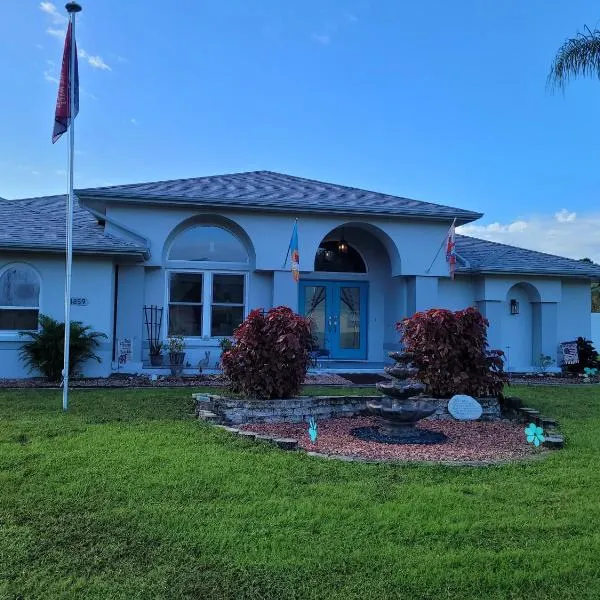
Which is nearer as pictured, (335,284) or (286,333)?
(286,333)

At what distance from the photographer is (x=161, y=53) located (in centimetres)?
1317

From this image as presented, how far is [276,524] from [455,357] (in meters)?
5.48

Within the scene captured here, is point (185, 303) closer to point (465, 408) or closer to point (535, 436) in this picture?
point (465, 408)

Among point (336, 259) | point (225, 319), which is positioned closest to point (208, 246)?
point (225, 319)

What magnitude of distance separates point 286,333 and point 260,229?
6.28m

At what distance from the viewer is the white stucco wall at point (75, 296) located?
1216cm

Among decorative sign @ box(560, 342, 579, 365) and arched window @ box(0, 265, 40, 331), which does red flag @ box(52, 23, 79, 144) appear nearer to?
arched window @ box(0, 265, 40, 331)

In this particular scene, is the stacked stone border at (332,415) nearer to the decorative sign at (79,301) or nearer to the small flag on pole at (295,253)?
the decorative sign at (79,301)

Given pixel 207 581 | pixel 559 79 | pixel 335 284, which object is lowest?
pixel 207 581

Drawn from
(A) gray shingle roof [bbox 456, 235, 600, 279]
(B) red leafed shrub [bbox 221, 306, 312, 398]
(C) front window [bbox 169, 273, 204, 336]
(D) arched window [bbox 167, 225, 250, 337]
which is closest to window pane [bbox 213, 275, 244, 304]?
(D) arched window [bbox 167, 225, 250, 337]

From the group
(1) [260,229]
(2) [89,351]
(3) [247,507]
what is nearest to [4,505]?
(3) [247,507]

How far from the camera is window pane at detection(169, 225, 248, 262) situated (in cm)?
1458

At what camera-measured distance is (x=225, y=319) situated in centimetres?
1474

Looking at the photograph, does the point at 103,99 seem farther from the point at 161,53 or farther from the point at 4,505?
the point at 4,505
